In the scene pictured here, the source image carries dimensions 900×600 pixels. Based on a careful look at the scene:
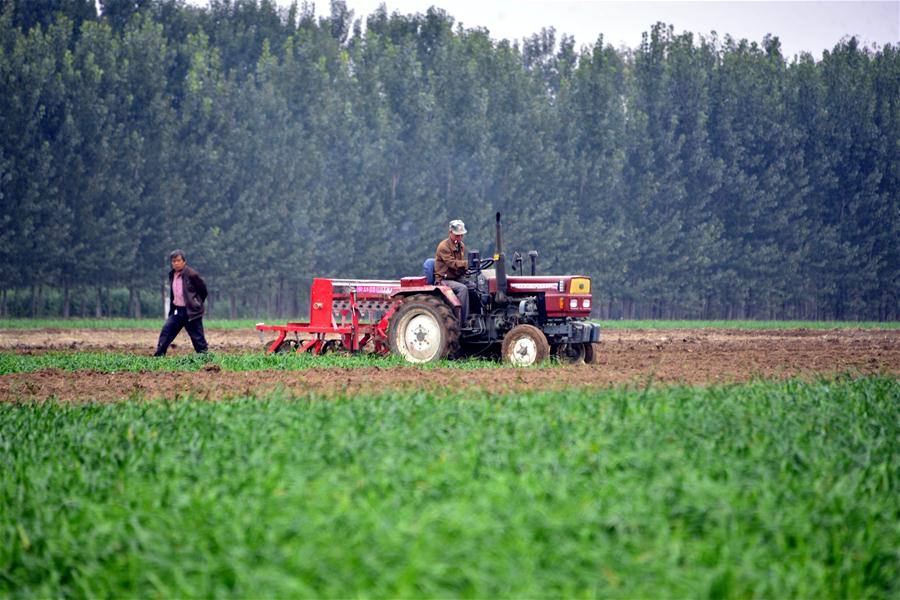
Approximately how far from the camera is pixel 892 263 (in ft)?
224

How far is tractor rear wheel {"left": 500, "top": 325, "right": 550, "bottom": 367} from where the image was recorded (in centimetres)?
1581

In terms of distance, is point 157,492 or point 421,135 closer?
point 157,492

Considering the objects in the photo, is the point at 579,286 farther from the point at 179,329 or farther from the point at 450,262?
the point at 179,329

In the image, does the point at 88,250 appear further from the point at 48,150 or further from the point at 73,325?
the point at 73,325

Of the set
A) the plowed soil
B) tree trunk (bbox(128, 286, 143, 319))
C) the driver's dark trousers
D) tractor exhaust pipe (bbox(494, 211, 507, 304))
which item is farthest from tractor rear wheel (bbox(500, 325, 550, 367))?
tree trunk (bbox(128, 286, 143, 319))

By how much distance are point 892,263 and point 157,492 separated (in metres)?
67.5

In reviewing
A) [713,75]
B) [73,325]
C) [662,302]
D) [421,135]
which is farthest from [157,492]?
[713,75]

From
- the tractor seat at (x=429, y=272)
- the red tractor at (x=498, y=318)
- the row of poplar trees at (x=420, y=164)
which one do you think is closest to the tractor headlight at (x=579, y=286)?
the red tractor at (x=498, y=318)

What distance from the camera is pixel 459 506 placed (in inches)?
243

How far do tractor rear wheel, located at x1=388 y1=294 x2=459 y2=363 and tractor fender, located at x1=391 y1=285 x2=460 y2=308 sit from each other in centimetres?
9

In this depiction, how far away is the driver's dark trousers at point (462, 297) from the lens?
54.3ft

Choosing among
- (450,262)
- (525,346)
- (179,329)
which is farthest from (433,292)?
(179,329)

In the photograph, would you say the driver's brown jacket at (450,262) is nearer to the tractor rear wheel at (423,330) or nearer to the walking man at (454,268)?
the walking man at (454,268)

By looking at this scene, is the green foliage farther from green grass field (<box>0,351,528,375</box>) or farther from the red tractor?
the red tractor
